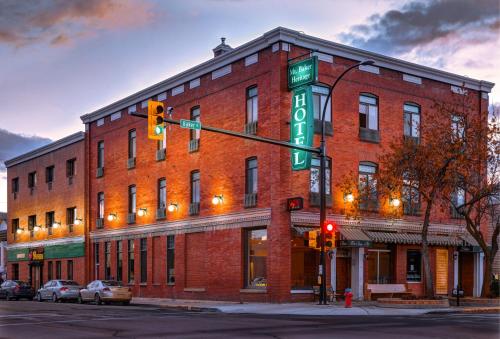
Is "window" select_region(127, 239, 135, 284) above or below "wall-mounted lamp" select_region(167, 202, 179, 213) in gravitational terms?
below

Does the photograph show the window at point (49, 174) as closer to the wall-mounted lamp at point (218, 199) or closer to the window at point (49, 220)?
the window at point (49, 220)

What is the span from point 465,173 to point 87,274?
29.5 m

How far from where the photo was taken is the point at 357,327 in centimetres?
2041

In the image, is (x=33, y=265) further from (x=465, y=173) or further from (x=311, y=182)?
(x=465, y=173)

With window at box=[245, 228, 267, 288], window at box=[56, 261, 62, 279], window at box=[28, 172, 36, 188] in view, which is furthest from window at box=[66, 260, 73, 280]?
window at box=[245, 228, 267, 288]

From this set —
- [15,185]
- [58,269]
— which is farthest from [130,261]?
[15,185]

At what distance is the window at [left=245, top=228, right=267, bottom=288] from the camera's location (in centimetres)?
3553

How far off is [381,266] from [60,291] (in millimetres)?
18767

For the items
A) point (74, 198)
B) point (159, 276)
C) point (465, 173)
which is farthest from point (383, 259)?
point (74, 198)

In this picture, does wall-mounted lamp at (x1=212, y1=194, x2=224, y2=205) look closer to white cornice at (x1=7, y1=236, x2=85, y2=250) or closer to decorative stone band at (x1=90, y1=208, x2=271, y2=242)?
decorative stone band at (x1=90, y1=208, x2=271, y2=242)

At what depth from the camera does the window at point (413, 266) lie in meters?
39.5

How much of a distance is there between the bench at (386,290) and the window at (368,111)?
8.16 m

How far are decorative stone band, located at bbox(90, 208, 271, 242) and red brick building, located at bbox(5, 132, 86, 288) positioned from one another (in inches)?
148

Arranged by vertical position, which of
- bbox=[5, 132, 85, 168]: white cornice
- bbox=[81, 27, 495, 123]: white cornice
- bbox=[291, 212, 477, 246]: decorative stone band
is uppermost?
bbox=[81, 27, 495, 123]: white cornice
